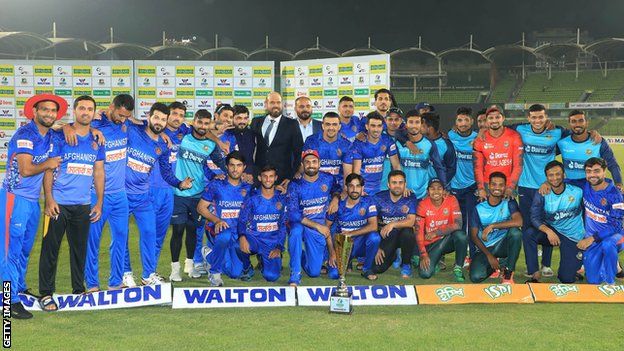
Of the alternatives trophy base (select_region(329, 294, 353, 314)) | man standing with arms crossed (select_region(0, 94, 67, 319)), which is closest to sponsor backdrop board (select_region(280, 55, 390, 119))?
trophy base (select_region(329, 294, 353, 314))

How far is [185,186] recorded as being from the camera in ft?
22.6

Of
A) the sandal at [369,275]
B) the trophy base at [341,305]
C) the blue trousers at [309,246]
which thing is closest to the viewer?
the trophy base at [341,305]

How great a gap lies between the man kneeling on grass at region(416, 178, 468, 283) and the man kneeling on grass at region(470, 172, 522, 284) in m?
0.20

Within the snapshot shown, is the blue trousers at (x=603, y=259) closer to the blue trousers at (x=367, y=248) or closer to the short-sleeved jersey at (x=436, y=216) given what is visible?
the short-sleeved jersey at (x=436, y=216)

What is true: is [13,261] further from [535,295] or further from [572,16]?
[572,16]

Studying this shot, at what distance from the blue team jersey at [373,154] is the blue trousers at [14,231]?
4273 mm

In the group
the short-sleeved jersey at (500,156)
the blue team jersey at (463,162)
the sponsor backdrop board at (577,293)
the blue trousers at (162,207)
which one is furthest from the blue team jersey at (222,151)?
the sponsor backdrop board at (577,293)

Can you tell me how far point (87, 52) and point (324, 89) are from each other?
134 feet

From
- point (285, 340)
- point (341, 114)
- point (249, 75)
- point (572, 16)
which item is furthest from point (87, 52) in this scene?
point (572, 16)

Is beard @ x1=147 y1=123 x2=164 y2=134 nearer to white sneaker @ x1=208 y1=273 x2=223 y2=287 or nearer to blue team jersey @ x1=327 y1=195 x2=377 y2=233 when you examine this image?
white sneaker @ x1=208 y1=273 x2=223 y2=287

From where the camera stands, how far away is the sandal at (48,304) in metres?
5.55

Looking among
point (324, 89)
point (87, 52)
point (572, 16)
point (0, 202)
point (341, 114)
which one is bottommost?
point (0, 202)

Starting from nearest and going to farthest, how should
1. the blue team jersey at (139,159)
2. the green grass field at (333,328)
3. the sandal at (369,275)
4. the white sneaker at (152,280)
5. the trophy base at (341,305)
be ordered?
the green grass field at (333,328) → the trophy base at (341,305) → the blue team jersey at (139,159) → the white sneaker at (152,280) → the sandal at (369,275)

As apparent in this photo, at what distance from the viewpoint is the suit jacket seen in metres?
7.80
